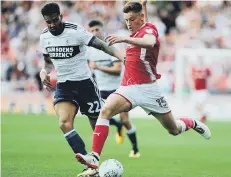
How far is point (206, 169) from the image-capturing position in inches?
411

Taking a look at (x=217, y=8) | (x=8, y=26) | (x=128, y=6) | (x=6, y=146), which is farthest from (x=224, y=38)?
(x=128, y=6)

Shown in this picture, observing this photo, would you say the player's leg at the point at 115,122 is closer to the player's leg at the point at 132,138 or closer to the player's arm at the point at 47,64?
the player's leg at the point at 132,138

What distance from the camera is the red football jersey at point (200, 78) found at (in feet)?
72.1

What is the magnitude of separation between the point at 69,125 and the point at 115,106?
799 mm

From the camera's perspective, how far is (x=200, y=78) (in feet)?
72.4

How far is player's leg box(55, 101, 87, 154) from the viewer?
898cm

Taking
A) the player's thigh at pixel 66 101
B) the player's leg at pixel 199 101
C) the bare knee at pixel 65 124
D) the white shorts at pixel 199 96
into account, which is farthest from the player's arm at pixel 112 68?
the white shorts at pixel 199 96

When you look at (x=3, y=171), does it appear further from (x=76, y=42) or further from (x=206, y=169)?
(x=206, y=169)

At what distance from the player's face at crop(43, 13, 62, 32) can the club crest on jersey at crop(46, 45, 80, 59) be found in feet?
0.96

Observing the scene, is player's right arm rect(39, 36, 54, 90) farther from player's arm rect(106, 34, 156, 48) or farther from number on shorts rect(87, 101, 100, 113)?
player's arm rect(106, 34, 156, 48)

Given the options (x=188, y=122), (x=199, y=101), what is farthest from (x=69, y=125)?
(x=199, y=101)

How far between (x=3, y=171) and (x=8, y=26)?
65.8 ft

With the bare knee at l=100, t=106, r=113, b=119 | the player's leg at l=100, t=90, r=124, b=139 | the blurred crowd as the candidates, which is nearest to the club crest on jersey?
the bare knee at l=100, t=106, r=113, b=119

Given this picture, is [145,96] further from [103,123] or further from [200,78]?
[200,78]
